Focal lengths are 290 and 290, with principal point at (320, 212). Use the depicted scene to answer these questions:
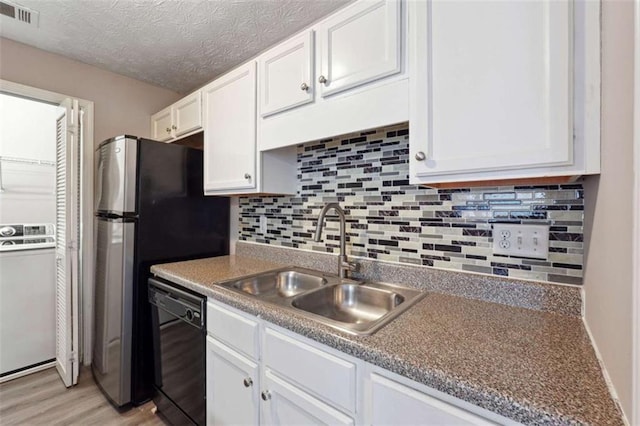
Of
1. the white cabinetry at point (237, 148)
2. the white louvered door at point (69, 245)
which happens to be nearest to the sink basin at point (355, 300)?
the white cabinetry at point (237, 148)

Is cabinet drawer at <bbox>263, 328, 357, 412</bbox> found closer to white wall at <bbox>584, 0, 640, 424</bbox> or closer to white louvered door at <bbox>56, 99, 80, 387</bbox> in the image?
white wall at <bbox>584, 0, 640, 424</bbox>

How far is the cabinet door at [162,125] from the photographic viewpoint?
7.51 feet

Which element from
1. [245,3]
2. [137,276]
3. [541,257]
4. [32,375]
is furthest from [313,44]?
[32,375]

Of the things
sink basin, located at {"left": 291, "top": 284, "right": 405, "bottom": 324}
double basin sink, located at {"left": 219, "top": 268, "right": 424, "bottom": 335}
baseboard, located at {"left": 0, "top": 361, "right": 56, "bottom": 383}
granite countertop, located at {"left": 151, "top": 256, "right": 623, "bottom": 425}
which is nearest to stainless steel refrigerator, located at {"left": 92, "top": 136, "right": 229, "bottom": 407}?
baseboard, located at {"left": 0, "top": 361, "right": 56, "bottom": 383}

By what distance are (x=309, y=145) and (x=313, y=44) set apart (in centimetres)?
57

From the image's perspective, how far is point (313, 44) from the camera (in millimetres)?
1302

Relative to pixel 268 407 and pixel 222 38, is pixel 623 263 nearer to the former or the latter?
pixel 268 407

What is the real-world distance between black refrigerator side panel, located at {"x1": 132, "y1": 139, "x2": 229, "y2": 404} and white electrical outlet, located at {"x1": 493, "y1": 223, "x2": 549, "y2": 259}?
177 centimetres

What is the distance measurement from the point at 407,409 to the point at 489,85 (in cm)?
91

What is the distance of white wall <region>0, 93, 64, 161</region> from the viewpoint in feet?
8.00

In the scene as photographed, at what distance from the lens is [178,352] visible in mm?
1499

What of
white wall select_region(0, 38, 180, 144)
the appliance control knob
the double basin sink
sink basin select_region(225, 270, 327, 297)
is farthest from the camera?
the appliance control knob

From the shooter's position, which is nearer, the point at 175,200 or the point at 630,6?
the point at 630,6

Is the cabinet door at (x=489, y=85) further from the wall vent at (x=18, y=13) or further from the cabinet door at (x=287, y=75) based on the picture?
the wall vent at (x=18, y=13)
